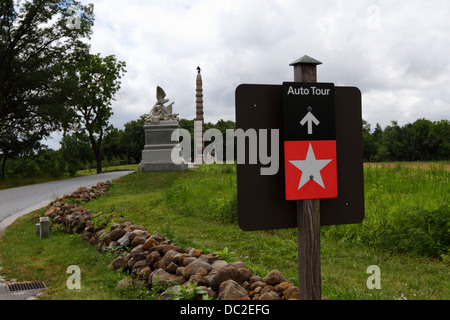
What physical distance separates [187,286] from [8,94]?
22.9 metres

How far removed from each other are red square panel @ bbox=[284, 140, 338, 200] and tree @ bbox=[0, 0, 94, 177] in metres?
21.7

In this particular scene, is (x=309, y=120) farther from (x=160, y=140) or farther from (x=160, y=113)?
(x=160, y=113)

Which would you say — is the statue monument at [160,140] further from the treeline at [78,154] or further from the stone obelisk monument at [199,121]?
the stone obelisk monument at [199,121]

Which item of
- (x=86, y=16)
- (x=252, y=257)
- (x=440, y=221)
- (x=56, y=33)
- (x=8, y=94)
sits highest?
(x=86, y=16)

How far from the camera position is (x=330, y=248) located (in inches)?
234

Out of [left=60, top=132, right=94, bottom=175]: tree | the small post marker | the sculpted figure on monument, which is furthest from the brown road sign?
[left=60, top=132, right=94, bottom=175]: tree

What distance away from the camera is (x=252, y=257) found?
562 cm

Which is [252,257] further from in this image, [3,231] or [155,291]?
[3,231]

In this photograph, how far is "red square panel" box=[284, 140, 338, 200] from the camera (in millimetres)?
2689

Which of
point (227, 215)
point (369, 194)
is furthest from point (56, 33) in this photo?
point (369, 194)

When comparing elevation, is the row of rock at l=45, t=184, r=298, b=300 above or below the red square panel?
below

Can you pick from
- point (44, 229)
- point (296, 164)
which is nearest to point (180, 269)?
point (296, 164)

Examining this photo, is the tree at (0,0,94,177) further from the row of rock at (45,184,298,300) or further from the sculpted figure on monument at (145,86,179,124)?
the row of rock at (45,184,298,300)
